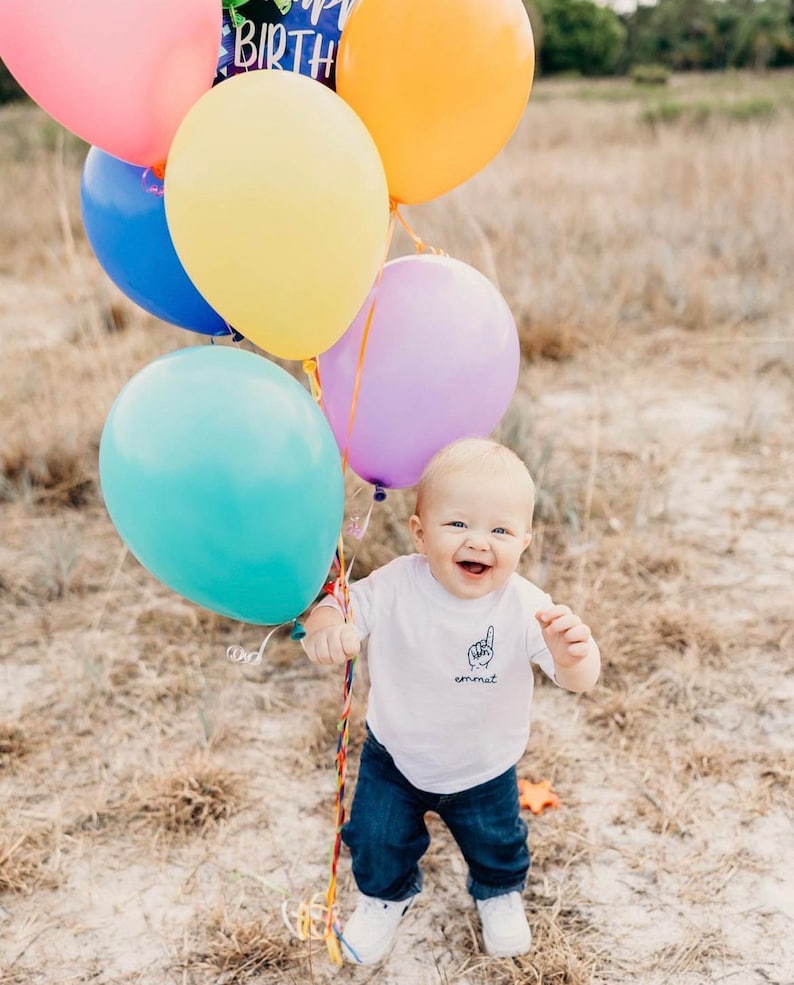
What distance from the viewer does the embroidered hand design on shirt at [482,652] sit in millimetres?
1520

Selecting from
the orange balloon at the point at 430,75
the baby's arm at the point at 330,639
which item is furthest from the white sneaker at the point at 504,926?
the orange balloon at the point at 430,75

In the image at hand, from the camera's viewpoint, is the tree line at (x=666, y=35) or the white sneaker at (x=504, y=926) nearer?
the white sneaker at (x=504, y=926)

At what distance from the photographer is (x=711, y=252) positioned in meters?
5.26

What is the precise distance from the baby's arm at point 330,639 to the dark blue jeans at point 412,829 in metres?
0.32

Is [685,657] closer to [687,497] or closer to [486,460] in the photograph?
[687,497]

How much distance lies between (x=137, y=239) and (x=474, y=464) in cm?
70

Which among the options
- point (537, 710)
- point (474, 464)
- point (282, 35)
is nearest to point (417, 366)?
point (474, 464)

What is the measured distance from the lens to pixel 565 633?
143 centimetres

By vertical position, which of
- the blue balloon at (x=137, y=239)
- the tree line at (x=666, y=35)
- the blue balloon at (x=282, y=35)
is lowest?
the tree line at (x=666, y=35)

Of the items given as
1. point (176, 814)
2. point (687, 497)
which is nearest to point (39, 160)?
point (687, 497)

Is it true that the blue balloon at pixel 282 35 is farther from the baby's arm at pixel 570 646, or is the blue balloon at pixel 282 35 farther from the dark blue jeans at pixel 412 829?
the dark blue jeans at pixel 412 829

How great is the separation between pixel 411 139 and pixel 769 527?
6.54ft

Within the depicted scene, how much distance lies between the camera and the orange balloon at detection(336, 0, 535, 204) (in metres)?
1.41

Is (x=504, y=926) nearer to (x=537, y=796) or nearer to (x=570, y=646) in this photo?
(x=537, y=796)
